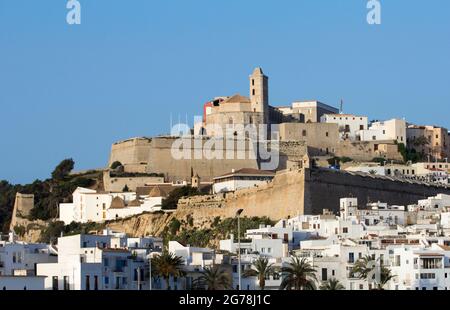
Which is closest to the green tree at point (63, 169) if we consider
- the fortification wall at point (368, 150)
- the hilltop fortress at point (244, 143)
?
the hilltop fortress at point (244, 143)

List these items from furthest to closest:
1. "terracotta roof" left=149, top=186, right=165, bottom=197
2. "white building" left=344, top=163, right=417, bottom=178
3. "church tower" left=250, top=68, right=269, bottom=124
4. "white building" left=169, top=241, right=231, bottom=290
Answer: "church tower" left=250, top=68, right=269, bottom=124
"white building" left=344, top=163, right=417, bottom=178
"terracotta roof" left=149, top=186, right=165, bottom=197
"white building" left=169, top=241, right=231, bottom=290

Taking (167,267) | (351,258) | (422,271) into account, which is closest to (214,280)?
(167,267)

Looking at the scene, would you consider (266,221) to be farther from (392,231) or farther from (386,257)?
(386,257)

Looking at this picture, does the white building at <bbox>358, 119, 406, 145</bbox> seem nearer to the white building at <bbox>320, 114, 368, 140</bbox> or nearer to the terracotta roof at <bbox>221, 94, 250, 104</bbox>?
the white building at <bbox>320, 114, 368, 140</bbox>

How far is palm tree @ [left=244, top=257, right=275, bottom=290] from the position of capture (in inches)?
1427

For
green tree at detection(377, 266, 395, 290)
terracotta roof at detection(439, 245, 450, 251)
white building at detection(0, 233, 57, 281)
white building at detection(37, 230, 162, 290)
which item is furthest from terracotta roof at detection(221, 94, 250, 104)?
green tree at detection(377, 266, 395, 290)

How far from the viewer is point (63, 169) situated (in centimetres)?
7875

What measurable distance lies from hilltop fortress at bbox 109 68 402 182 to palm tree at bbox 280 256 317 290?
33839mm

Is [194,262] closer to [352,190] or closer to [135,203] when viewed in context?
[352,190]

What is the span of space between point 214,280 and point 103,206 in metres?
32.7

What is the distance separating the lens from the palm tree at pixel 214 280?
34.7 metres

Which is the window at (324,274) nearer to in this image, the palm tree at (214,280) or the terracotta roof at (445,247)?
the palm tree at (214,280)
